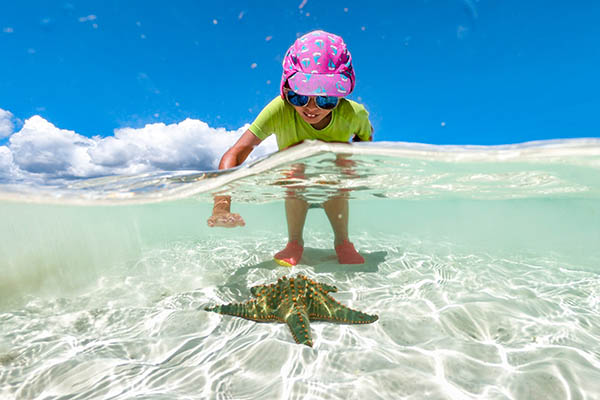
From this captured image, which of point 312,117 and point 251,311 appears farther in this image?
point 312,117

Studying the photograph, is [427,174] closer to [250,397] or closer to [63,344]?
[250,397]

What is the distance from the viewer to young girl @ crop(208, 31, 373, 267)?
373 centimetres

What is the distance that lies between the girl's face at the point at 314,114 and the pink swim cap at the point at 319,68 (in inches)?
13.0

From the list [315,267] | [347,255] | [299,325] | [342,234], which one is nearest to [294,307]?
[299,325]

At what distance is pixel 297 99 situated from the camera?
4035 mm

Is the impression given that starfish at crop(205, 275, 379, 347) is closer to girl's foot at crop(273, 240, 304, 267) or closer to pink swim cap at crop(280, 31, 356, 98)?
girl's foot at crop(273, 240, 304, 267)

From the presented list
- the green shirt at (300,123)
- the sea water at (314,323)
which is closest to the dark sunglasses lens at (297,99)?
the green shirt at (300,123)

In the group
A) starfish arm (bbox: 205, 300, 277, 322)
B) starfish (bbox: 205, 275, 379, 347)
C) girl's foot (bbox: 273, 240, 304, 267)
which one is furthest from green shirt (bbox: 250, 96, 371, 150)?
starfish arm (bbox: 205, 300, 277, 322)

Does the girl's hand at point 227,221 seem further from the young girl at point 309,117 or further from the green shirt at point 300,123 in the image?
the green shirt at point 300,123

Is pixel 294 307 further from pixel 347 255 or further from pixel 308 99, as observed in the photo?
pixel 347 255

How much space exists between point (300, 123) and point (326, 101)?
0.94 meters

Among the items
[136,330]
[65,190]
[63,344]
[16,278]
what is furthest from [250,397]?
[16,278]

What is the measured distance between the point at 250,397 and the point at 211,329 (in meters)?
1.50

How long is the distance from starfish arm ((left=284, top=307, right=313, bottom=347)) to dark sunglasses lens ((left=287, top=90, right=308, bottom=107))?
3.04 metres
